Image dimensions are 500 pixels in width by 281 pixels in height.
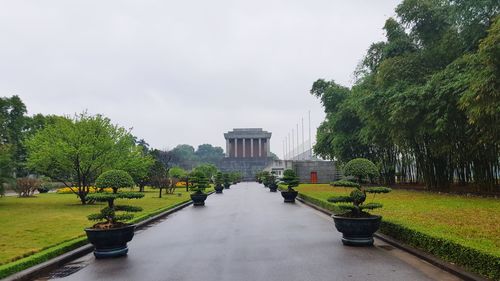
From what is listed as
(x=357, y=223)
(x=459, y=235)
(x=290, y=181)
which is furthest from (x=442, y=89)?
(x=357, y=223)

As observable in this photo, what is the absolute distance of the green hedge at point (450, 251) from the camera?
21.3 ft

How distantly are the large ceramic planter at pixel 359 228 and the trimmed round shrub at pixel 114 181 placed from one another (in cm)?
573

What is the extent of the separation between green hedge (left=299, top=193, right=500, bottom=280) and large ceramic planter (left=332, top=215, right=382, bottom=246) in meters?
0.84

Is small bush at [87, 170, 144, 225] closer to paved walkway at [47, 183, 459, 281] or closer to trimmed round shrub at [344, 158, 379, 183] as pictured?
paved walkway at [47, 183, 459, 281]

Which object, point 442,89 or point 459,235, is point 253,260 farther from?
point 442,89

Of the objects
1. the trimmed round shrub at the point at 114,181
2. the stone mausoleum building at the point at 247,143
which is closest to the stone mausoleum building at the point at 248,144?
the stone mausoleum building at the point at 247,143

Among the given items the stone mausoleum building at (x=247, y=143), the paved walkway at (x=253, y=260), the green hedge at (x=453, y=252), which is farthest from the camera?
the stone mausoleum building at (x=247, y=143)

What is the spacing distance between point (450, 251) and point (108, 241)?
733 cm

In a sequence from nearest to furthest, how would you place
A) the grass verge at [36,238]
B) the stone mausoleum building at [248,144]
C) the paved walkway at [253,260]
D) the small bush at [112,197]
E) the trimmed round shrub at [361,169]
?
1. the paved walkway at [253,260]
2. the grass verge at [36,238]
3. the small bush at [112,197]
4. the trimmed round shrub at [361,169]
5. the stone mausoleum building at [248,144]

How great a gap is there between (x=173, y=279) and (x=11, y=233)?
7932 millimetres

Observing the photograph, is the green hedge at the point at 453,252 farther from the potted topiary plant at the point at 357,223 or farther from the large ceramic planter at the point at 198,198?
the large ceramic planter at the point at 198,198

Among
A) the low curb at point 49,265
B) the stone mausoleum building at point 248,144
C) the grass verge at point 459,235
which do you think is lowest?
the low curb at point 49,265

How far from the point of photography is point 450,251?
7754 millimetres

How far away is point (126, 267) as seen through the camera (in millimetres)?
8359
